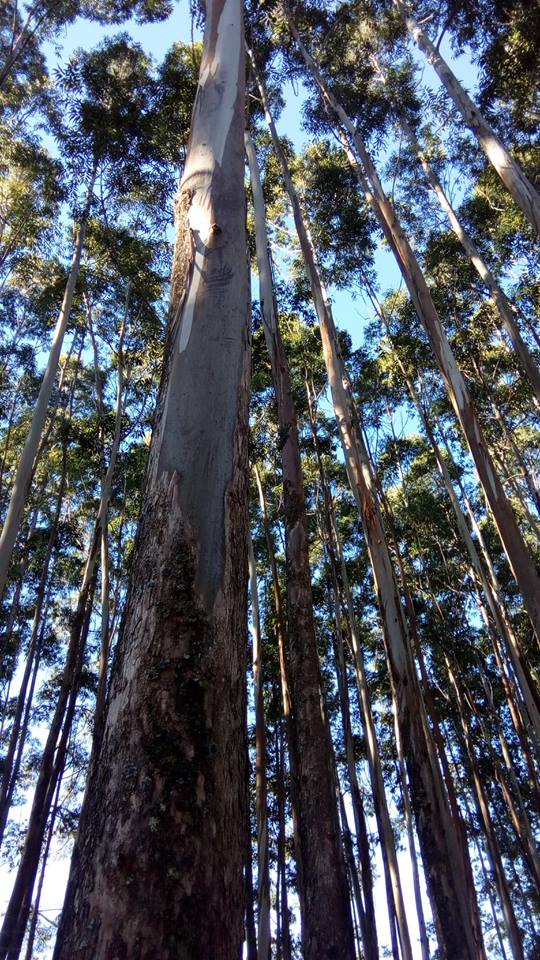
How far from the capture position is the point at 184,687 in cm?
102

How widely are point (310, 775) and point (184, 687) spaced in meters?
3.05

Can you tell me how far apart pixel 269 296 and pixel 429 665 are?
8334 mm

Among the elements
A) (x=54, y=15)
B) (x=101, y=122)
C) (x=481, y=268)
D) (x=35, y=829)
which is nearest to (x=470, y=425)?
(x=481, y=268)

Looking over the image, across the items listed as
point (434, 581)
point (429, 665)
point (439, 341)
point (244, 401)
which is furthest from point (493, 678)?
point (244, 401)

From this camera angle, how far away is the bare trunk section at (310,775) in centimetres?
346

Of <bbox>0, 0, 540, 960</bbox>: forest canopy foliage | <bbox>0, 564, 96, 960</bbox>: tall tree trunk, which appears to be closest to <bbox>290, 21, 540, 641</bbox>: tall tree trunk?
<bbox>0, 0, 540, 960</bbox>: forest canopy foliage

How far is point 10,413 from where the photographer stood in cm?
1022

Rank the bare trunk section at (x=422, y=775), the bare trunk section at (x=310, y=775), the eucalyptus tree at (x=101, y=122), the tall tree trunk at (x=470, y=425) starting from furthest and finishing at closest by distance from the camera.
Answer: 1. the eucalyptus tree at (x=101, y=122)
2. the bare trunk section at (x=310, y=775)
3. the tall tree trunk at (x=470, y=425)
4. the bare trunk section at (x=422, y=775)

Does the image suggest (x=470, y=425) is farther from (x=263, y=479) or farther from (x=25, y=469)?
(x=263, y=479)

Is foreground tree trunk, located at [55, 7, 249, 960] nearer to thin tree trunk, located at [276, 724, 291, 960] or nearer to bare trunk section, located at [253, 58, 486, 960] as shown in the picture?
bare trunk section, located at [253, 58, 486, 960]

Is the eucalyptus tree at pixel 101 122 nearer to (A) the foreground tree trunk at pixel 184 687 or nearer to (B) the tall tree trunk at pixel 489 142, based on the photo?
(B) the tall tree trunk at pixel 489 142

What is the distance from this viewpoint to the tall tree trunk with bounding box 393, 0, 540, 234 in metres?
4.77

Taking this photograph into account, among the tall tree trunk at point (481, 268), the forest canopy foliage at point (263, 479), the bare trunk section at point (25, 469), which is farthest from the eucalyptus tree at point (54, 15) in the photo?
the bare trunk section at point (25, 469)

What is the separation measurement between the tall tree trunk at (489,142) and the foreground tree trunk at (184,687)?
4000 mm
